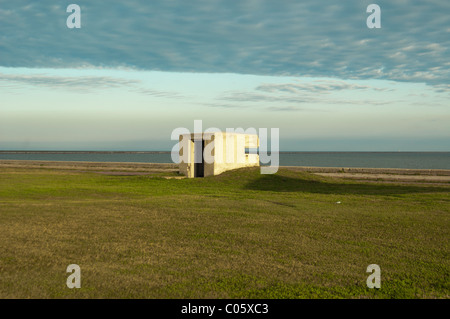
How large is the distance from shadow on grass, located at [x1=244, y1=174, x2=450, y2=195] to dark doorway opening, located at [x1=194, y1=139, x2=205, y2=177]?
562cm

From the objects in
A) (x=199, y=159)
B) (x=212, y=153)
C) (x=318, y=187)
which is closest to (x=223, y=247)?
(x=318, y=187)

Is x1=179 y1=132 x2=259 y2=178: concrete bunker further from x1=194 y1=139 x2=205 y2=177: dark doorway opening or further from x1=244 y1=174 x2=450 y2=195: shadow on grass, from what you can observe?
x1=244 y1=174 x2=450 y2=195: shadow on grass

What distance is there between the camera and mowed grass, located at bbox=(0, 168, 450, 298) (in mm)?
6434

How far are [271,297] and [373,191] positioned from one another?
1791 centimetres

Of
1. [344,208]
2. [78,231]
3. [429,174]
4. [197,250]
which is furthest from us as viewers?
[429,174]

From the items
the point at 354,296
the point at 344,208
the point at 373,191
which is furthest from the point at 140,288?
the point at 373,191

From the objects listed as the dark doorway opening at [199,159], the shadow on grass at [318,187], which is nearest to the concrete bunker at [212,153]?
the dark doorway opening at [199,159]

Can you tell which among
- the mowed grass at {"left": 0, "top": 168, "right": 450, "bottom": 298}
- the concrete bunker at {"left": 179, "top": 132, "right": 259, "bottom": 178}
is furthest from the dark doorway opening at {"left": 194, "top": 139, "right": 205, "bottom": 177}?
→ the mowed grass at {"left": 0, "top": 168, "right": 450, "bottom": 298}

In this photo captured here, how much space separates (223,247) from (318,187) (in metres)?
16.2

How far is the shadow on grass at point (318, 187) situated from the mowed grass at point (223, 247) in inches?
182

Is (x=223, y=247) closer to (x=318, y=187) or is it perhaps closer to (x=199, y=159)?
(x=318, y=187)

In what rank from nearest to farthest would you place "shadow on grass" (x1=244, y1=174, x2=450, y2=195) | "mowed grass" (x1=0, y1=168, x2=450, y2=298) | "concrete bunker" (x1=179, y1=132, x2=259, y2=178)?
"mowed grass" (x1=0, y1=168, x2=450, y2=298), "shadow on grass" (x1=244, y1=174, x2=450, y2=195), "concrete bunker" (x1=179, y1=132, x2=259, y2=178)
